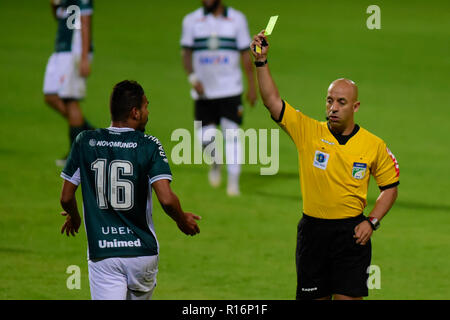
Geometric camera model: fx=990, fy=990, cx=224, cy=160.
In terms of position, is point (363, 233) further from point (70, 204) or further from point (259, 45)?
point (70, 204)

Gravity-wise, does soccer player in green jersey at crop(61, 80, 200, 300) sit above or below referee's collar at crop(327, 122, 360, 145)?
below

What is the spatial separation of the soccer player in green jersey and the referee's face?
4.56ft

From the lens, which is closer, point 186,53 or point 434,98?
point 186,53

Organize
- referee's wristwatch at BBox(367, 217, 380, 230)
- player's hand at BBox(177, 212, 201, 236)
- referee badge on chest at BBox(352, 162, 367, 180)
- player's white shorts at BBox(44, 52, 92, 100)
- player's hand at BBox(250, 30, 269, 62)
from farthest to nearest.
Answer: player's white shorts at BBox(44, 52, 92, 100) < referee badge on chest at BBox(352, 162, 367, 180) < referee's wristwatch at BBox(367, 217, 380, 230) < player's hand at BBox(250, 30, 269, 62) < player's hand at BBox(177, 212, 201, 236)

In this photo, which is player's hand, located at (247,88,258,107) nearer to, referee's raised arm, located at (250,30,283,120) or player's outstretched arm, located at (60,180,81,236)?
referee's raised arm, located at (250,30,283,120)

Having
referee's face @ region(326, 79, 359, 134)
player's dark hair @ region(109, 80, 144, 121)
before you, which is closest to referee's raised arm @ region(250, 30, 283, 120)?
referee's face @ region(326, 79, 359, 134)

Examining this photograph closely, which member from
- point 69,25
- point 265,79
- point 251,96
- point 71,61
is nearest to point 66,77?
point 71,61

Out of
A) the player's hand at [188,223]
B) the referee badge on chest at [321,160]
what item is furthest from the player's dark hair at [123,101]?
the referee badge on chest at [321,160]

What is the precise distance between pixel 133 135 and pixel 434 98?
17.0 meters

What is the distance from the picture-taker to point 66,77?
1427 cm

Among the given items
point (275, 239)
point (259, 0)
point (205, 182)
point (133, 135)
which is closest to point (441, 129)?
point (205, 182)

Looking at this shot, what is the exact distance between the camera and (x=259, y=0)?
37.3 metres

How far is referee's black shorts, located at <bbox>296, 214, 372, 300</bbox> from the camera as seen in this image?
7.32 metres
